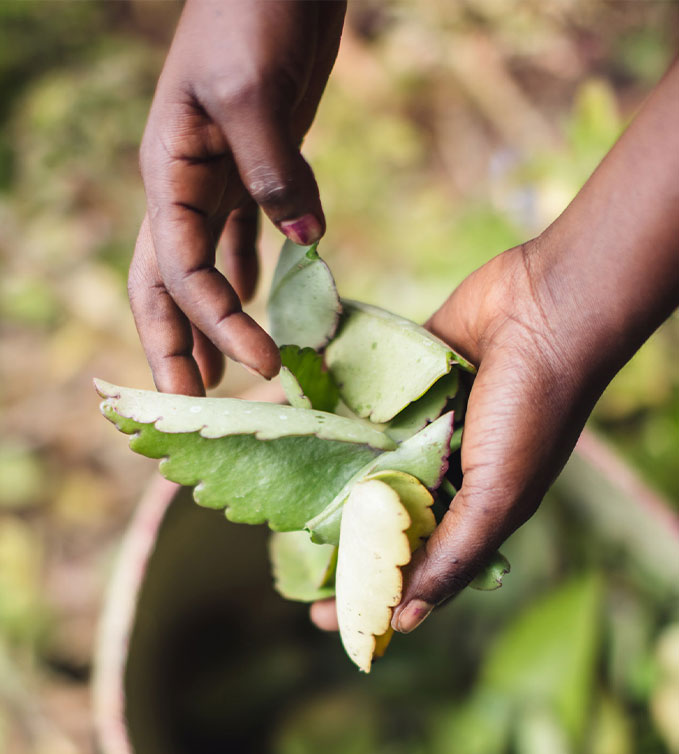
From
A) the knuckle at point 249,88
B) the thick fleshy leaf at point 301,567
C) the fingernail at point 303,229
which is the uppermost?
the knuckle at point 249,88

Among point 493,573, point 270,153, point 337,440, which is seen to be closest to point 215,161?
point 270,153

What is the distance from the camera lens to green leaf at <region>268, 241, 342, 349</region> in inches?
16.3

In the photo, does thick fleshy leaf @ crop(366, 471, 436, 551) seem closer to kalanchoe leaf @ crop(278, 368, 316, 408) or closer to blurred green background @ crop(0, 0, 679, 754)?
kalanchoe leaf @ crop(278, 368, 316, 408)

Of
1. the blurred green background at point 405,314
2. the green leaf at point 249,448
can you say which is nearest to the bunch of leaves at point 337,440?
the green leaf at point 249,448

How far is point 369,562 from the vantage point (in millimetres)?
350

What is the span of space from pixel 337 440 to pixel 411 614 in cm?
10

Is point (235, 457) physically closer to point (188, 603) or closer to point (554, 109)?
point (188, 603)

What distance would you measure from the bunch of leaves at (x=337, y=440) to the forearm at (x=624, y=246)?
0.07 m

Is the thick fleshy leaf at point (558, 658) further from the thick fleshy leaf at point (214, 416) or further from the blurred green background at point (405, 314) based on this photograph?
the thick fleshy leaf at point (214, 416)

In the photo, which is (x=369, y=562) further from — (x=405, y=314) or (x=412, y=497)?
(x=405, y=314)

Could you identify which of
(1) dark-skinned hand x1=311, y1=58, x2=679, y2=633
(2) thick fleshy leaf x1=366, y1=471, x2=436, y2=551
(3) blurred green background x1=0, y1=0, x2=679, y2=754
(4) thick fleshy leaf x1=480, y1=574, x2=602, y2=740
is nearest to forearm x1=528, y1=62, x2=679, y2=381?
(1) dark-skinned hand x1=311, y1=58, x2=679, y2=633

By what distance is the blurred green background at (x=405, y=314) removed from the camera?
2.09 feet

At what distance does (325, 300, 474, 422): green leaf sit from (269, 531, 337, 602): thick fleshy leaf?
0.34 ft

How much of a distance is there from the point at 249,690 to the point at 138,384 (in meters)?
0.45
